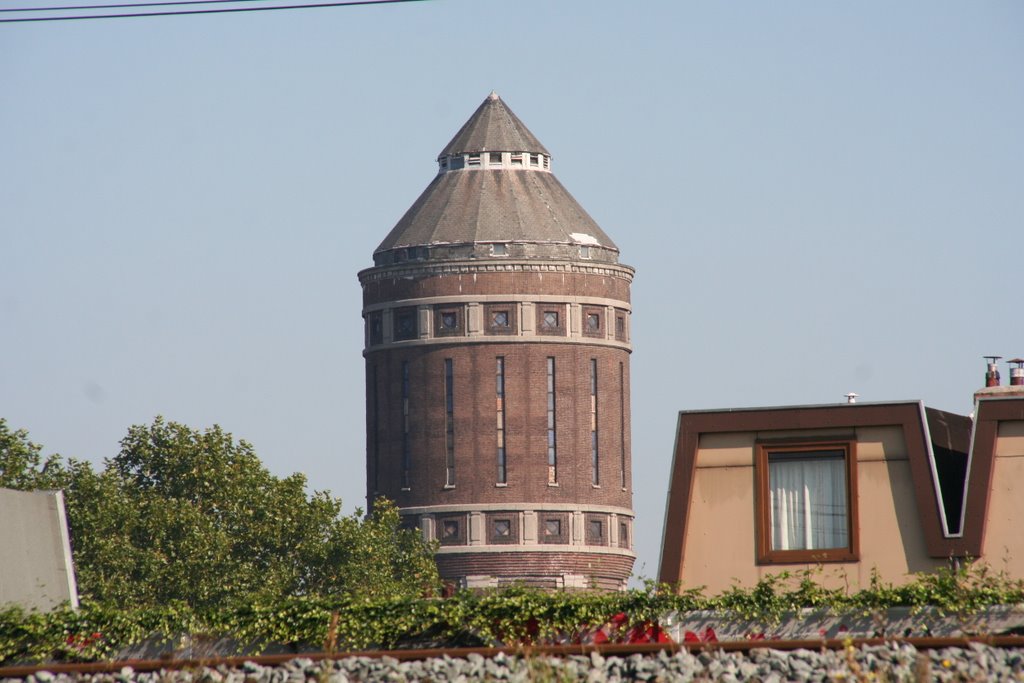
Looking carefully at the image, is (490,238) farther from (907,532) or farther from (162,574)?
(907,532)

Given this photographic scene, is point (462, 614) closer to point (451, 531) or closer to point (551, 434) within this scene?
point (451, 531)

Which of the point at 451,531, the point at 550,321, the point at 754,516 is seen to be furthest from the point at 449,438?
the point at 754,516

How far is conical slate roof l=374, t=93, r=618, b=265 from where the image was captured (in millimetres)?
120938

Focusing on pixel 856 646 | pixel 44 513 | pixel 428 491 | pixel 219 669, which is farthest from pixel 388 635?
pixel 428 491

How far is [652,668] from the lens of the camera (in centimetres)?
2039

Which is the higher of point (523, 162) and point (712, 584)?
point (523, 162)

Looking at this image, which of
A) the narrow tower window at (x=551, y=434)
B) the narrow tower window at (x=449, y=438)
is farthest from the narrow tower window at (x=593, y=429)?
the narrow tower window at (x=449, y=438)

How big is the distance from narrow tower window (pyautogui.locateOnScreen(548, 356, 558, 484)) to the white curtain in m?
90.8

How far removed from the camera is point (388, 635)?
2728cm

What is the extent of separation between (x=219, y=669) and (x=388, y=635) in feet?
21.3

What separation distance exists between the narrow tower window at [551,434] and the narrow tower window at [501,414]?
8.34 feet

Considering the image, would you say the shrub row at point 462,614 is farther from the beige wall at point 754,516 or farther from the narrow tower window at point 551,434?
the narrow tower window at point 551,434

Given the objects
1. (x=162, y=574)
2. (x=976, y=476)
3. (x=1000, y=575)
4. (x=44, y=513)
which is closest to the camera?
(x=1000, y=575)

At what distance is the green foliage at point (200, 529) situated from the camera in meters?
81.1
